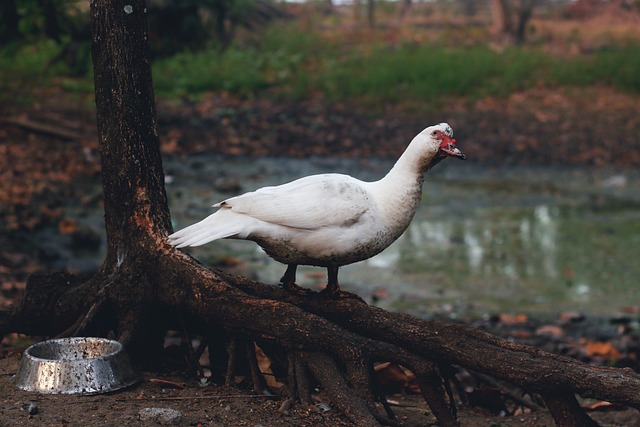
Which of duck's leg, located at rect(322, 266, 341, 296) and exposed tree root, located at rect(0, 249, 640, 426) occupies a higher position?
duck's leg, located at rect(322, 266, 341, 296)

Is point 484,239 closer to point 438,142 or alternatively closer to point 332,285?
point 332,285

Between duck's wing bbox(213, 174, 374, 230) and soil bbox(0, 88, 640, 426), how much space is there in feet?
2.86

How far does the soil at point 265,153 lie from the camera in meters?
4.22

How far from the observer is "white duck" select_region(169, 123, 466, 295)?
4.14 metres

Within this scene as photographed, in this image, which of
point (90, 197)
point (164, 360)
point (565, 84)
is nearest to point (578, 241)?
point (90, 197)

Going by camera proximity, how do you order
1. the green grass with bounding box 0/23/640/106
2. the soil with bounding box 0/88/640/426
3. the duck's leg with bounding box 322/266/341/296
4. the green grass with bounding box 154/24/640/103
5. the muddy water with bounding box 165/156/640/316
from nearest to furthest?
1. the soil with bounding box 0/88/640/426
2. the duck's leg with bounding box 322/266/341/296
3. the muddy water with bounding box 165/156/640/316
4. the green grass with bounding box 0/23/640/106
5. the green grass with bounding box 154/24/640/103

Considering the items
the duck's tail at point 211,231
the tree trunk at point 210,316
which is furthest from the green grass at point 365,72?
the duck's tail at point 211,231

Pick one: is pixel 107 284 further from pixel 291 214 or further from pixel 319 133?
pixel 319 133

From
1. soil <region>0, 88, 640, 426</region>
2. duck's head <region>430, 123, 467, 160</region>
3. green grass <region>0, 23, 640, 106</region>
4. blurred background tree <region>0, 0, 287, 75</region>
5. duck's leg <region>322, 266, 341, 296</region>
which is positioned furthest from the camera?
green grass <region>0, 23, 640, 106</region>

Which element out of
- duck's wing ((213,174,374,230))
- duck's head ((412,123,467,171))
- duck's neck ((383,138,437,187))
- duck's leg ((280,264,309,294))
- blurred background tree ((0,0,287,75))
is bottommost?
duck's leg ((280,264,309,294))

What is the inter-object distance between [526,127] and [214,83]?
527 centimetres

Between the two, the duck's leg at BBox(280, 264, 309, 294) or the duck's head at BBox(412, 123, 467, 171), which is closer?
the duck's head at BBox(412, 123, 467, 171)

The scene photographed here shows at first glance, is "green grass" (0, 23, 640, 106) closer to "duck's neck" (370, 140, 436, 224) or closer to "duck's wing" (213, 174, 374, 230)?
"duck's wing" (213, 174, 374, 230)

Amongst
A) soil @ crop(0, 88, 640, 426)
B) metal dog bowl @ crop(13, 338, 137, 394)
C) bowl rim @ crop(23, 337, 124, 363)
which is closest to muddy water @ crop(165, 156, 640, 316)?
soil @ crop(0, 88, 640, 426)
